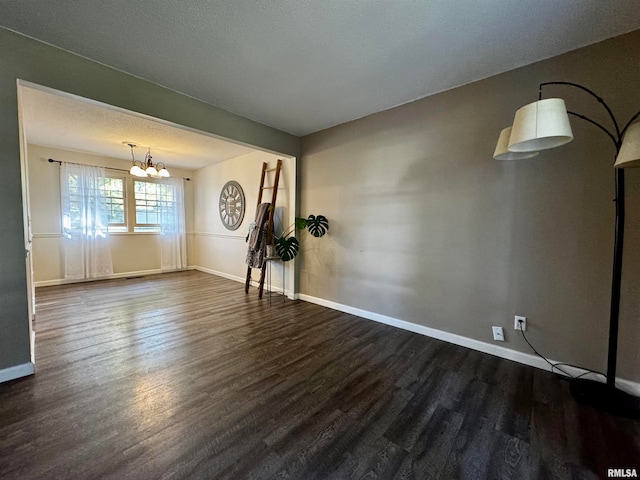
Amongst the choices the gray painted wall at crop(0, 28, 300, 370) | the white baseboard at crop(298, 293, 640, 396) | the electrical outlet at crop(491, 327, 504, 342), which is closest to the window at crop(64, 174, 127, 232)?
the gray painted wall at crop(0, 28, 300, 370)

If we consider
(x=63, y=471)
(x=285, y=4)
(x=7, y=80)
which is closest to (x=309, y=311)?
(x=63, y=471)

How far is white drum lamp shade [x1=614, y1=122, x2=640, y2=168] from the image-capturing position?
1.31 meters

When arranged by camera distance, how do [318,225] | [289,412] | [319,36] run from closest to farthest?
[289,412]
[319,36]
[318,225]

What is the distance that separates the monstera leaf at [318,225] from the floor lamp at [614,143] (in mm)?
2129

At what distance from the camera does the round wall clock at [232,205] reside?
4.95m

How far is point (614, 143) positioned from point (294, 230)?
332 cm

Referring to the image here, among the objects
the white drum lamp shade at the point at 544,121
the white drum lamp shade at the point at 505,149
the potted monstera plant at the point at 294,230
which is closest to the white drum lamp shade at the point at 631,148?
the white drum lamp shade at the point at 544,121

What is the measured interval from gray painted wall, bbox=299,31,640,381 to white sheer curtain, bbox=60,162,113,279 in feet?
15.3

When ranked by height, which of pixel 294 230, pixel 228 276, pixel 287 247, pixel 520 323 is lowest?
pixel 228 276

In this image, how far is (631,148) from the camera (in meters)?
1.33

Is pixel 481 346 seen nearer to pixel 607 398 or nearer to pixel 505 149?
pixel 607 398

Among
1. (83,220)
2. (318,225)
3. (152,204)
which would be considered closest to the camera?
(318,225)

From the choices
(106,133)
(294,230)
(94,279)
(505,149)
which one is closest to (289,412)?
(505,149)

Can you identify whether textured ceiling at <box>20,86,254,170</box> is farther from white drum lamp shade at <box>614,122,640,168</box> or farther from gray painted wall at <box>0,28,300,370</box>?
white drum lamp shade at <box>614,122,640,168</box>
